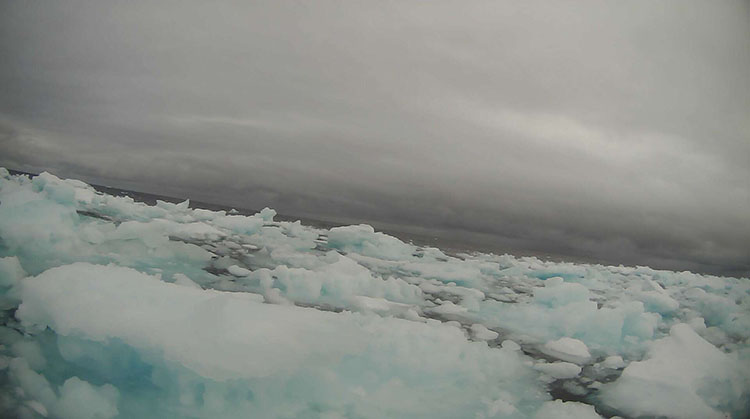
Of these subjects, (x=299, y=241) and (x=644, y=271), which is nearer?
(x=299, y=241)

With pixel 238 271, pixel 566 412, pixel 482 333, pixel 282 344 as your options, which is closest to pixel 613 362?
pixel 482 333

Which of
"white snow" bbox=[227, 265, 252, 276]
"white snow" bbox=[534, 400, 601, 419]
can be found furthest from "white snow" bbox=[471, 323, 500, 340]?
"white snow" bbox=[227, 265, 252, 276]

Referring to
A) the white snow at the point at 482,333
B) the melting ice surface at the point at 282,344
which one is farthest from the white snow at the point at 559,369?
the white snow at the point at 482,333

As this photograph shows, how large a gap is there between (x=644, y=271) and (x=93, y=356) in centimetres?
2914

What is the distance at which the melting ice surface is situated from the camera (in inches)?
121

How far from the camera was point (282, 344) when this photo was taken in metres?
3.26

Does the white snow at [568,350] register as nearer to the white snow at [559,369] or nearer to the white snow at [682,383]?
the white snow at [559,369]

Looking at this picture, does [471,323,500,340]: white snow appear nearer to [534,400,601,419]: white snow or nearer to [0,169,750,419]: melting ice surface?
[0,169,750,419]: melting ice surface

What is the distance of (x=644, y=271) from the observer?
2388cm

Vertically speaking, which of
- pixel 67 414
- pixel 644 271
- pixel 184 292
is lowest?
pixel 67 414

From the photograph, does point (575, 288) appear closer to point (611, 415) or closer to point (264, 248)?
point (611, 415)

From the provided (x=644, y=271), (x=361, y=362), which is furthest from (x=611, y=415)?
(x=644, y=271)

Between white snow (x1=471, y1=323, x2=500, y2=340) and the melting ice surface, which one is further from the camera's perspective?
white snow (x1=471, y1=323, x2=500, y2=340)

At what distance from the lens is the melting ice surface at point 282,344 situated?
A: 10.1ft
